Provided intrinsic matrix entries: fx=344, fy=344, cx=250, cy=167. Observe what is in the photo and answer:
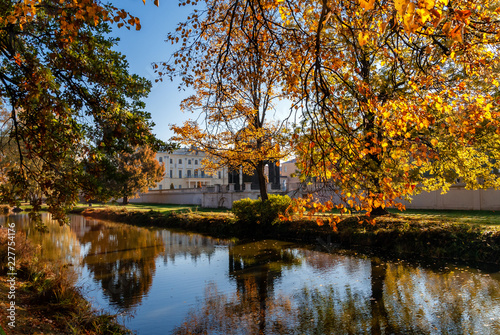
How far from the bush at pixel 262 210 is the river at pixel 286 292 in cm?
368

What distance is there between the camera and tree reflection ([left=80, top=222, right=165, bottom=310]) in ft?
30.5

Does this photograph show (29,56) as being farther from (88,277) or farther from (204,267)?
(204,267)

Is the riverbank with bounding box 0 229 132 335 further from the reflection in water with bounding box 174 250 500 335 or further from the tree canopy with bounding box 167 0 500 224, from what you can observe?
the tree canopy with bounding box 167 0 500 224

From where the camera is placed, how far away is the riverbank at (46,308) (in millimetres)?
5406

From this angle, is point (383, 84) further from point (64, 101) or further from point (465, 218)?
point (64, 101)

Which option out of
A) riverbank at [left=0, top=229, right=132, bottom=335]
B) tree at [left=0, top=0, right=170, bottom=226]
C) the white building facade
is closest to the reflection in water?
riverbank at [left=0, top=229, right=132, bottom=335]

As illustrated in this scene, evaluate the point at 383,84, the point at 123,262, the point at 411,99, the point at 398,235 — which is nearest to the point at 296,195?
the point at 398,235

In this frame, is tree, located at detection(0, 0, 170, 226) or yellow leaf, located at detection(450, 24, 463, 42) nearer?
yellow leaf, located at detection(450, 24, 463, 42)

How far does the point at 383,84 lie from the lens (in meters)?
13.4

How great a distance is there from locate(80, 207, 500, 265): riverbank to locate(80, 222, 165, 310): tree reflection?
4.73 m

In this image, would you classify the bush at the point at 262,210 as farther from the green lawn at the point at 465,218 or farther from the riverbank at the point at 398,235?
the green lawn at the point at 465,218

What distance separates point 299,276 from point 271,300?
7.54ft

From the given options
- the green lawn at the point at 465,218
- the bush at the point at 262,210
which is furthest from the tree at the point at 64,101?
the green lawn at the point at 465,218

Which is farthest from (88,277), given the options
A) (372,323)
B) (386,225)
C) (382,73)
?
(382,73)
